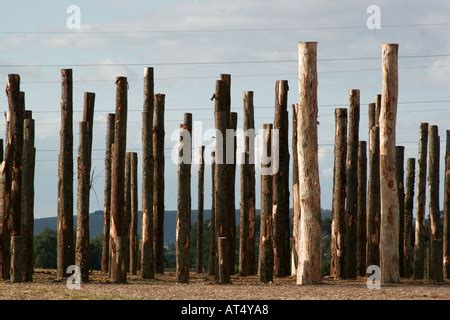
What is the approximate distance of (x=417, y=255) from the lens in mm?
27031

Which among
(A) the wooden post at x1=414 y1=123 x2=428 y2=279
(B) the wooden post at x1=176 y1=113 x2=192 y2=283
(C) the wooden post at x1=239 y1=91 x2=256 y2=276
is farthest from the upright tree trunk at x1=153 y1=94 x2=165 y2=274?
(A) the wooden post at x1=414 y1=123 x2=428 y2=279

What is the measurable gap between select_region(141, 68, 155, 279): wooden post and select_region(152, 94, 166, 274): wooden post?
0.20 metres

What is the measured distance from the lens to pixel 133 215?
1039 inches

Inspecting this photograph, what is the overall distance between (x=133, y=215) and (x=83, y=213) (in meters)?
5.77

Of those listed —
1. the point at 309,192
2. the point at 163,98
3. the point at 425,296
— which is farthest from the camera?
the point at 163,98

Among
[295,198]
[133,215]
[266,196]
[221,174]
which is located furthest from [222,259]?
[133,215]

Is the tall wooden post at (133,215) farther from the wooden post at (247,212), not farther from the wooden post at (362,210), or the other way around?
the wooden post at (362,210)

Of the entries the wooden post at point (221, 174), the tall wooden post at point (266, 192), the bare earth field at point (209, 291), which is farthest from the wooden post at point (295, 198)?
the wooden post at point (221, 174)

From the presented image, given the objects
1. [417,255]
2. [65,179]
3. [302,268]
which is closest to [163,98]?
[65,179]

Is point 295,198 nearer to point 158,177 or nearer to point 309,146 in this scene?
point 158,177

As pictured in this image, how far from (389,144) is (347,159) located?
3804 mm

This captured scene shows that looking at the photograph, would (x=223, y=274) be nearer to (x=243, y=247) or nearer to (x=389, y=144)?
(x=389, y=144)

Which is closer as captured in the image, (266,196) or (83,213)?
(83,213)

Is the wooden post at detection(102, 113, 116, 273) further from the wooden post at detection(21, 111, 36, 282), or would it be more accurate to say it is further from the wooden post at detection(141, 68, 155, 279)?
the wooden post at detection(21, 111, 36, 282)
